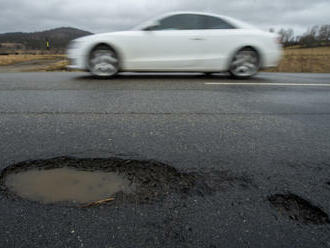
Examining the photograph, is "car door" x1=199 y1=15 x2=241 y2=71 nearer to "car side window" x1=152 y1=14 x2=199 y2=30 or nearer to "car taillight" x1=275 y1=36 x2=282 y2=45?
"car side window" x1=152 y1=14 x2=199 y2=30

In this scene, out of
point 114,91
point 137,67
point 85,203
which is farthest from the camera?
point 137,67

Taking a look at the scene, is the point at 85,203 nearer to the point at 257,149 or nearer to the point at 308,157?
the point at 257,149

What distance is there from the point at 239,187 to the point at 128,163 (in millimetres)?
778

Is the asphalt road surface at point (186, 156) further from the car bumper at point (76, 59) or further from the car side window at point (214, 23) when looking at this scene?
the car side window at point (214, 23)

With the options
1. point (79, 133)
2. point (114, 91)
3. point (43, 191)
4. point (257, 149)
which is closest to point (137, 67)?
point (114, 91)

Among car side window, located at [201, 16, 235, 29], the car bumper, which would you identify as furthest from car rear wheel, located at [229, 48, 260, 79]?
the car bumper

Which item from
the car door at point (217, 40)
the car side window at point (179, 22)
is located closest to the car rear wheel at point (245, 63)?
the car door at point (217, 40)

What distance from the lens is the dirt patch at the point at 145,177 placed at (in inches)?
55.2

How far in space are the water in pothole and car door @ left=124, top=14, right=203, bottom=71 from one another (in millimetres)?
4253

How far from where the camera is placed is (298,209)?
129cm

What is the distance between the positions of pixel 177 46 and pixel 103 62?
5.70 feet

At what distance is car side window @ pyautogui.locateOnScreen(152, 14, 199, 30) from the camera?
5.47 meters

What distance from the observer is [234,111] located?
309cm

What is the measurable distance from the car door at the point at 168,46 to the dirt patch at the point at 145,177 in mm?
4112
